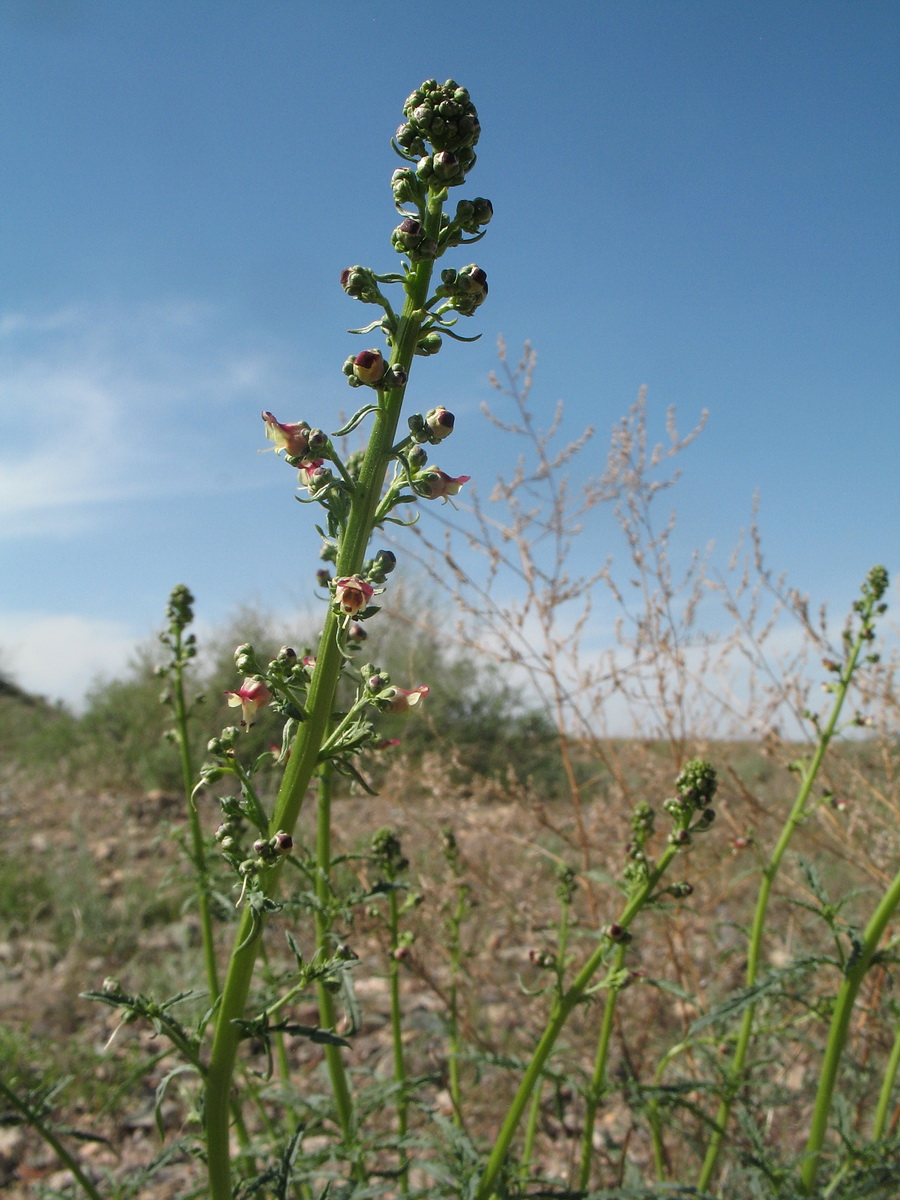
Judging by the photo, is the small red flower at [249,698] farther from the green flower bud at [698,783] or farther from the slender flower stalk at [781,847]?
the slender flower stalk at [781,847]

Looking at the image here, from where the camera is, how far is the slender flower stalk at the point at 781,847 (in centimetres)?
250

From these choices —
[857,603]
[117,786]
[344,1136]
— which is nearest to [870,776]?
[857,603]

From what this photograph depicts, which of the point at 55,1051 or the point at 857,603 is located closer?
the point at 857,603

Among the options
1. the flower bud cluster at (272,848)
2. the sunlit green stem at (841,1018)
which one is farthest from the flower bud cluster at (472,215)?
the sunlit green stem at (841,1018)

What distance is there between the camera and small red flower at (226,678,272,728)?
5.08 feet

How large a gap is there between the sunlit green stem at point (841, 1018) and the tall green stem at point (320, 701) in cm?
160

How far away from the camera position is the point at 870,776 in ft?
17.2

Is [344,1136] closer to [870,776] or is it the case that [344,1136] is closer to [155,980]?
[155,980]

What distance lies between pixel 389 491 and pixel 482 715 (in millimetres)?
8561

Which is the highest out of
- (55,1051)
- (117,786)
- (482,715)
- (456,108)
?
(456,108)

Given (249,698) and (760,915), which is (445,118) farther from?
(760,915)

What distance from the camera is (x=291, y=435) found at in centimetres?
153

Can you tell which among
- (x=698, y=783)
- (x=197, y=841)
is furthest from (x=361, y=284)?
(x=197, y=841)

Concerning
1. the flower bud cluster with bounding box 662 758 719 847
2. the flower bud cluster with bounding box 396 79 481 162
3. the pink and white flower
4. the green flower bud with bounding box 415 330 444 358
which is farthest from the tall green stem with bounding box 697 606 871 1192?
the flower bud cluster with bounding box 396 79 481 162
